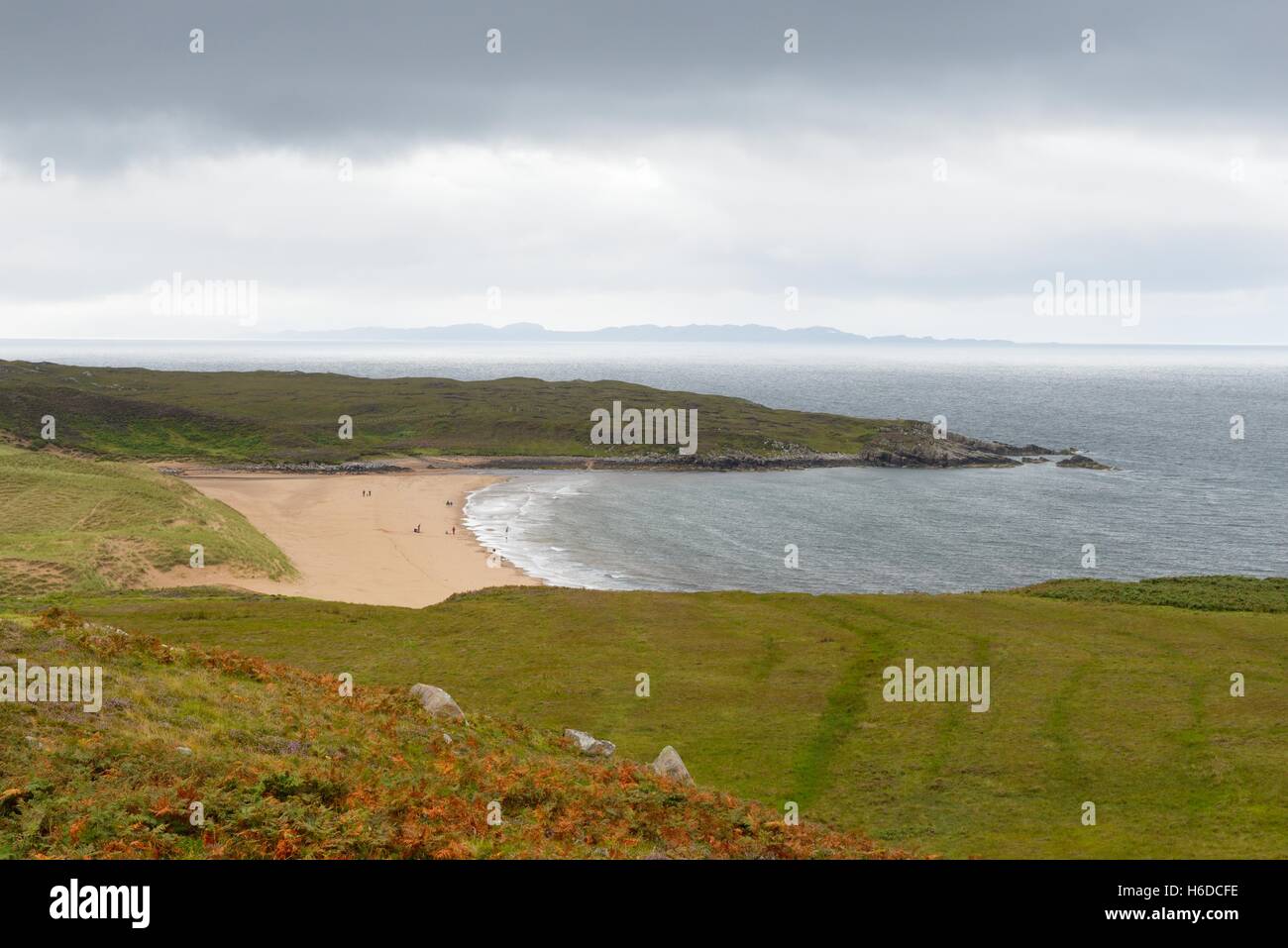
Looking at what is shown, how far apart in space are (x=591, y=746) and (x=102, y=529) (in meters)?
71.0

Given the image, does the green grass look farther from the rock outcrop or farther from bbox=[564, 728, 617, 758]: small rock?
the rock outcrop

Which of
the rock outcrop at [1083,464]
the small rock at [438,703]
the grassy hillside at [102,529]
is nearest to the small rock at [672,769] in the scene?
the small rock at [438,703]

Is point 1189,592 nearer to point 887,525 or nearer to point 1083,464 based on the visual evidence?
point 887,525

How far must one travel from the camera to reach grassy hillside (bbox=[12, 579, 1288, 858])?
1203 inches

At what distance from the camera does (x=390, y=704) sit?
3031 centimetres

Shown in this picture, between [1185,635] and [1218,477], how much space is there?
440 feet

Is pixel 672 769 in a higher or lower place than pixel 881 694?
higher

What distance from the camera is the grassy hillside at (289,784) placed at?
1730 centimetres

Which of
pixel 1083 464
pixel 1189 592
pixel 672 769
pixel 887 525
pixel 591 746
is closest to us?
pixel 672 769

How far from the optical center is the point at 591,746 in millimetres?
32438

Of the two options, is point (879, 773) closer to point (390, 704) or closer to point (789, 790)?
point (789, 790)

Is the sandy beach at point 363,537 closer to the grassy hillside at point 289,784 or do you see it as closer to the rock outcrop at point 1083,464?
the grassy hillside at point 289,784

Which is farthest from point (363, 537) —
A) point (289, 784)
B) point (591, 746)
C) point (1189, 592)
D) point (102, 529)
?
point (289, 784)
